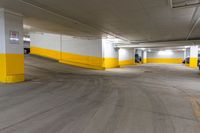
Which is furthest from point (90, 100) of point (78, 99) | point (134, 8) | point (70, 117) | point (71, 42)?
point (71, 42)

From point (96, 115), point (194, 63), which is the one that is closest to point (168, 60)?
Result: point (194, 63)

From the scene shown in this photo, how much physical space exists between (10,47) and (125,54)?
19.0m

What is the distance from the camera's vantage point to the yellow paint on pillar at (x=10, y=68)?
6.38 meters

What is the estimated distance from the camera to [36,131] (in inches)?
97.3

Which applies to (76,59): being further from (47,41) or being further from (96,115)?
(96,115)

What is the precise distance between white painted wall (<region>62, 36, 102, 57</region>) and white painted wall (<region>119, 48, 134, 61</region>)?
25.1 feet

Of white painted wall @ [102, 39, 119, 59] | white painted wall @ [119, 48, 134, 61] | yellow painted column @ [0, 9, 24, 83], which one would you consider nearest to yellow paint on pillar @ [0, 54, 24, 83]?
yellow painted column @ [0, 9, 24, 83]

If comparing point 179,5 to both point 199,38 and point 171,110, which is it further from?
point 199,38

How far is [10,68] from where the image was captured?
6516mm

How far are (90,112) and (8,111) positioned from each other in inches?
67.7

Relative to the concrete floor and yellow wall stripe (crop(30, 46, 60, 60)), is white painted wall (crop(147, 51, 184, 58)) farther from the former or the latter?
the concrete floor

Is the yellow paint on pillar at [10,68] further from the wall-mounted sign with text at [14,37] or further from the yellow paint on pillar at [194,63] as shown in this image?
the yellow paint on pillar at [194,63]

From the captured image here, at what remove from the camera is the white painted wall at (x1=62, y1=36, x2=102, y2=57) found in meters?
15.0

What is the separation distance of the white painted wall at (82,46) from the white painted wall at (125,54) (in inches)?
301
